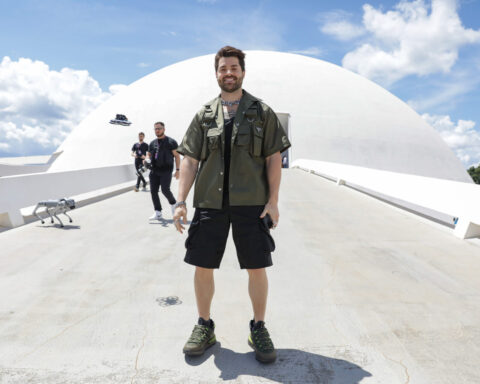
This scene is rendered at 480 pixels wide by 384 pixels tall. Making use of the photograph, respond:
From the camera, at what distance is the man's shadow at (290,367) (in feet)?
6.55

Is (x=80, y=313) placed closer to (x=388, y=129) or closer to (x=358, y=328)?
(x=358, y=328)

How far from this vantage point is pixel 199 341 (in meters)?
2.19

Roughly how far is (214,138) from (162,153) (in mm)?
4248

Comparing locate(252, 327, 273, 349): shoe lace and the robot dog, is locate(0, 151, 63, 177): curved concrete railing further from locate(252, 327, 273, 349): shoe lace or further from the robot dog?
locate(252, 327, 273, 349): shoe lace

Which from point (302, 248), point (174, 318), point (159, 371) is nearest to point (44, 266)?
point (174, 318)

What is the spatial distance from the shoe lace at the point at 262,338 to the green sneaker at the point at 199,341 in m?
0.30

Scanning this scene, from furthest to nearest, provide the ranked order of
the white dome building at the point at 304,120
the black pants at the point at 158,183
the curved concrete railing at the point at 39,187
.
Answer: the white dome building at the point at 304,120 < the black pants at the point at 158,183 < the curved concrete railing at the point at 39,187

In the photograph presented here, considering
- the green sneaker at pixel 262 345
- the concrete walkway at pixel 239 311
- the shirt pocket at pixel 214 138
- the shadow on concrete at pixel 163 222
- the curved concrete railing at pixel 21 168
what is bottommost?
the curved concrete railing at pixel 21 168

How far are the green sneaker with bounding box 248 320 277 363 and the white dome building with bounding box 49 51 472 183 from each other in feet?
70.9

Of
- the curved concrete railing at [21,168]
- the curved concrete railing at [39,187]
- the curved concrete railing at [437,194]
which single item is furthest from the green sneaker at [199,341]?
the curved concrete railing at [21,168]

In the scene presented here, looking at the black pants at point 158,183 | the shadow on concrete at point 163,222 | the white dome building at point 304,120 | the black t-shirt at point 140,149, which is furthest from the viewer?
the white dome building at point 304,120

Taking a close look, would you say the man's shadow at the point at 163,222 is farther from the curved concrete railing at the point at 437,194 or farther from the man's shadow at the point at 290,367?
the curved concrete railing at the point at 437,194

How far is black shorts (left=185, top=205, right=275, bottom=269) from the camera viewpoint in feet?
7.19

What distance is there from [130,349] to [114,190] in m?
8.70
